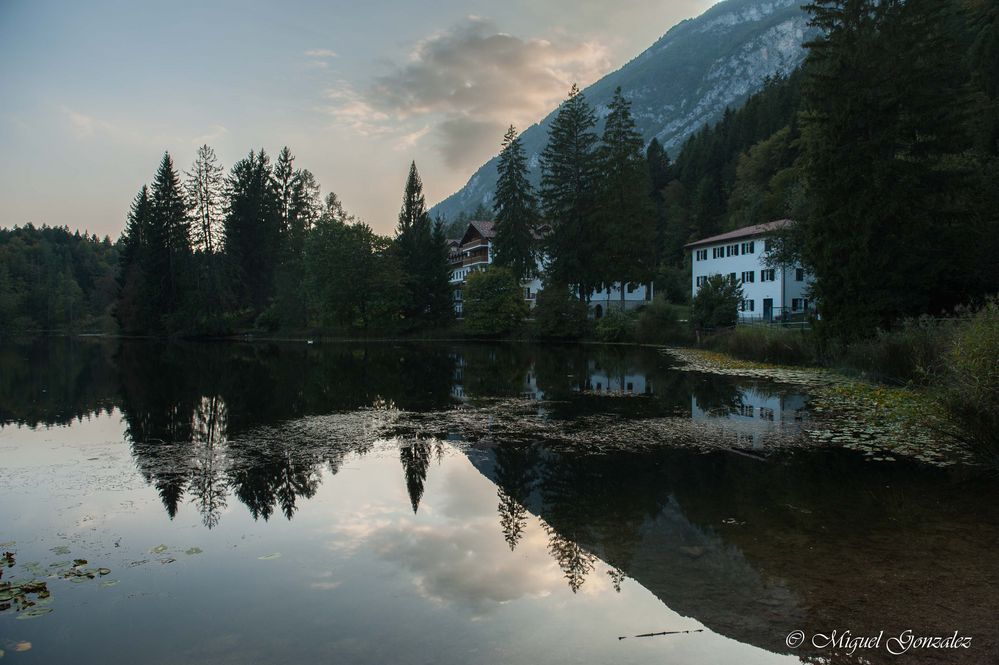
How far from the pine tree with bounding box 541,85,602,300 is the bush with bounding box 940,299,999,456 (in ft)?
164

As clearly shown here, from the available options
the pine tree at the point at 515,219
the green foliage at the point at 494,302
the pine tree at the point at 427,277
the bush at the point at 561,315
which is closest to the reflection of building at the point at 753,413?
the bush at the point at 561,315

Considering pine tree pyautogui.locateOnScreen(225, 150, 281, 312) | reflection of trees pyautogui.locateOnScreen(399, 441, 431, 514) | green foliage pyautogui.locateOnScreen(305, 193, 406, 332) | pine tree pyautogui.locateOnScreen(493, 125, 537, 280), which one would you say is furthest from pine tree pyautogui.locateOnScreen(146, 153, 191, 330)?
reflection of trees pyautogui.locateOnScreen(399, 441, 431, 514)

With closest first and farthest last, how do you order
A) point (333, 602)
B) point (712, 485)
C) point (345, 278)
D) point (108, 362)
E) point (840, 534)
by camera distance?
point (333, 602), point (840, 534), point (712, 485), point (108, 362), point (345, 278)

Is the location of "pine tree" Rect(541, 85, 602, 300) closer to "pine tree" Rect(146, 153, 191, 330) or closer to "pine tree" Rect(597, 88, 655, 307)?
"pine tree" Rect(597, 88, 655, 307)

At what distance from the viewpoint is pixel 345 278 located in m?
69.1

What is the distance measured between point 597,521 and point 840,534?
3.16 meters

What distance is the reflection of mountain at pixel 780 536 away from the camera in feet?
19.6

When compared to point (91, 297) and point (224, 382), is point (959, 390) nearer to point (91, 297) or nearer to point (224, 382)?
point (224, 382)

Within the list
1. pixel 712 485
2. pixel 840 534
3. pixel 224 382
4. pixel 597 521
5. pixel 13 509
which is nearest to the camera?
pixel 840 534

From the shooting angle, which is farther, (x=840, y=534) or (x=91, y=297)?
(x=91, y=297)

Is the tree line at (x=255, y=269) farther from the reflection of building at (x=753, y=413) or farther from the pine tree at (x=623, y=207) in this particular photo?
the reflection of building at (x=753, y=413)

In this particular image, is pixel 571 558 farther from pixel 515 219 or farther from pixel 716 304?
pixel 515 219

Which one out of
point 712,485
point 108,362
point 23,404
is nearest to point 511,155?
point 108,362

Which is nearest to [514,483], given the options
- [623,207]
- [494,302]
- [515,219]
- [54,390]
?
[54,390]
